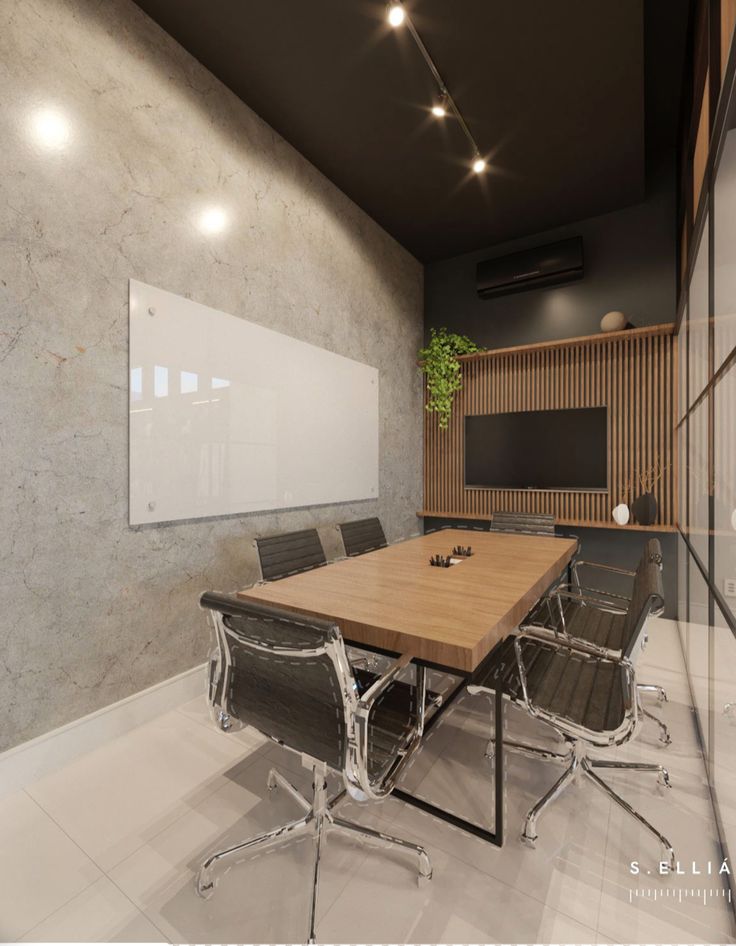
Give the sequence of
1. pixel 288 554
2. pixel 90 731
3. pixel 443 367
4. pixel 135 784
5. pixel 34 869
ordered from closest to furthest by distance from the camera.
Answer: pixel 34 869, pixel 135 784, pixel 90 731, pixel 288 554, pixel 443 367

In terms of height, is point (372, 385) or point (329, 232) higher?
point (329, 232)

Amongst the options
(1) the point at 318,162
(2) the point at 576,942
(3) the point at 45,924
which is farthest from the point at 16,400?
(1) the point at 318,162

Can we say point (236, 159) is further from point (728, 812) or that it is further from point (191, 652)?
point (728, 812)

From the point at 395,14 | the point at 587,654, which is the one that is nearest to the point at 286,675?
the point at 587,654

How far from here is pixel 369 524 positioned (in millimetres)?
3629

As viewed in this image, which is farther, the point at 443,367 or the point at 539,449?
the point at 443,367

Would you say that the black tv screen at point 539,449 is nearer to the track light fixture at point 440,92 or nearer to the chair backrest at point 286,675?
the track light fixture at point 440,92

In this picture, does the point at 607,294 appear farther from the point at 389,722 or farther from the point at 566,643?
the point at 389,722

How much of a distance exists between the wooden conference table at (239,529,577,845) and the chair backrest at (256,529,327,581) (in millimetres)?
384

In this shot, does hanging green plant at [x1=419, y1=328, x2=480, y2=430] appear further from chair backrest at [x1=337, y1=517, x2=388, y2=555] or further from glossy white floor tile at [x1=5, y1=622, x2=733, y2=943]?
glossy white floor tile at [x1=5, y1=622, x2=733, y2=943]

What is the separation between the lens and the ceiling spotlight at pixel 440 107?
9.75 ft

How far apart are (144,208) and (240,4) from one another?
47.4 inches

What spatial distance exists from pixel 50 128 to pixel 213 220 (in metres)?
0.92

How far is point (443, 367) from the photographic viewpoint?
5.07 meters
